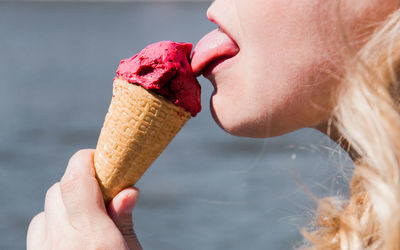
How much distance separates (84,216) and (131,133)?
0.26m

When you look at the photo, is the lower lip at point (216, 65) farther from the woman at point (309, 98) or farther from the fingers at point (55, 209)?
the fingers at point (55, 209)

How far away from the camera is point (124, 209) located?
1582mm

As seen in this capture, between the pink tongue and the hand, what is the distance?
398 mm

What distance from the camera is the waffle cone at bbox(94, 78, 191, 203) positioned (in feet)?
5.01

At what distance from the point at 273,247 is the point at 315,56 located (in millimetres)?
5028

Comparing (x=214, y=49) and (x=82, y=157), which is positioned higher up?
(x=214, y=49)

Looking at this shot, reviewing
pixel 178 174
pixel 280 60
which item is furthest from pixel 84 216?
pixel 178 174

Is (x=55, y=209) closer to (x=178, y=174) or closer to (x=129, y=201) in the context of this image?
(x=129, y=201)

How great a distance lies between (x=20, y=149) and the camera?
10.2 meters

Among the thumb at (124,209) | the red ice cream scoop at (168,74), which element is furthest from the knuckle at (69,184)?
the red ice cream scoop at (168,74)

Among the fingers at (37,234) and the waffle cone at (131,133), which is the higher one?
the waffle cone at (131,133)

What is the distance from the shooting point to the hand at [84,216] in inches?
60.3

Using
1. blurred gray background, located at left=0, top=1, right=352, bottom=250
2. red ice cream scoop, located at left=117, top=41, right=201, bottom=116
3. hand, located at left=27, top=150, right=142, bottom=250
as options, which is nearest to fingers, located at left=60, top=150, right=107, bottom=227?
hand, located at left=27, top=150, right=142, bottom=250

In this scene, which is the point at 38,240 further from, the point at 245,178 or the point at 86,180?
the point at 245,178
